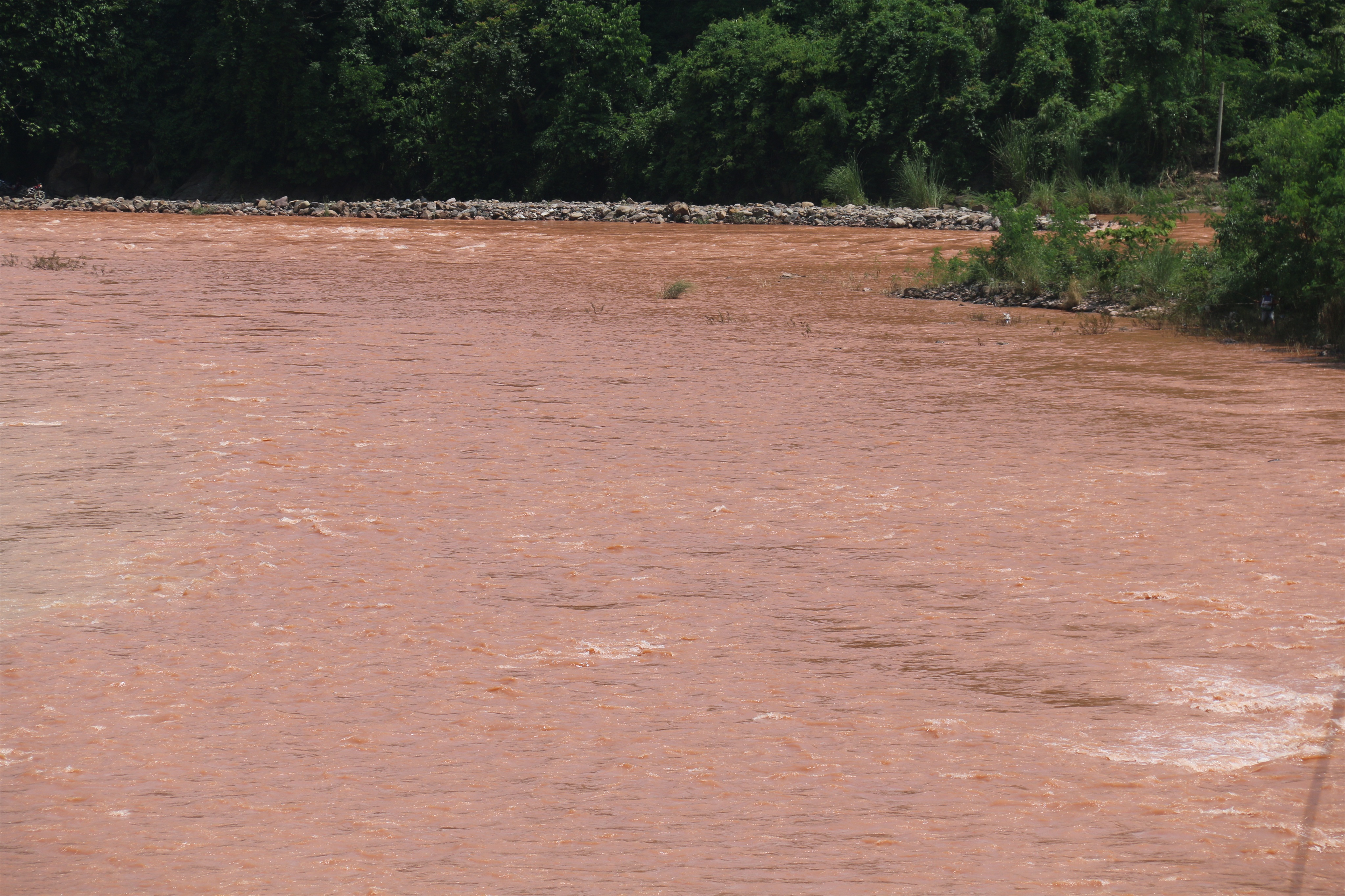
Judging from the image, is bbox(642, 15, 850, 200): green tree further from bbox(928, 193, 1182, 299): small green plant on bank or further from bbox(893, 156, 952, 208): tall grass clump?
bbox(928, 193, 1182, 299): small green plant on bank

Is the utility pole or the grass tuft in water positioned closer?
the grass tuft in water

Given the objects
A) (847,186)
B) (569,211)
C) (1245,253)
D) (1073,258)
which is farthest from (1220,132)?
(1245,253)

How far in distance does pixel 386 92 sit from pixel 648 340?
31857 millimetres

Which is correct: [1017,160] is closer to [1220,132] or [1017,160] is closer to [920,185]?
[920,185]

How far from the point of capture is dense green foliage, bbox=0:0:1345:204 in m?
32.5

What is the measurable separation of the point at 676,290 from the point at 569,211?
16.7 metres

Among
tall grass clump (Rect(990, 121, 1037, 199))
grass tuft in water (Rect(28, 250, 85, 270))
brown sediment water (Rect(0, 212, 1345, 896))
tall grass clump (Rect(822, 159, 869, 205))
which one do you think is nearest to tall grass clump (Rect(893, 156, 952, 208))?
tall grass clump (Rect(822, 159, 869, 205))

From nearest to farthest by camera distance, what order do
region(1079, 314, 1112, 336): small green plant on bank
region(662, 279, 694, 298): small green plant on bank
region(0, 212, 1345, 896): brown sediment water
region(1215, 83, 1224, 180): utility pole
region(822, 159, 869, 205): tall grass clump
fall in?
1. region(0, 212, 1345, 896): brown sediment water
2. region(1079, 314, 1112, 336): small green plant on bank
3. region(662, 279, 694, 298): small green plant on bank
4. region(1215, 83, 1224, 180): utility pole
5. region(822, 159, 869, 205): tall grass clump

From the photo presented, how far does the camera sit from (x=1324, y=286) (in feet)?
45.0

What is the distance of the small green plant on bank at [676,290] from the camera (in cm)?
1919

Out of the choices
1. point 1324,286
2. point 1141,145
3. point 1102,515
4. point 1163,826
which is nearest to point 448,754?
point 1163,826

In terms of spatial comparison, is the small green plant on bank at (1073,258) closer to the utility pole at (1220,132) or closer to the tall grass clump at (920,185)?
the utility pole at (1220,132)

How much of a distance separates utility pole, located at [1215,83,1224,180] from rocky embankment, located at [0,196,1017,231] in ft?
17.7

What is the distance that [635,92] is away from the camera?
136 ft
